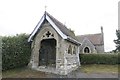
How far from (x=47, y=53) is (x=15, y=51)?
5.25 meters

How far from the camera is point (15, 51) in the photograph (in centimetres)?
1728

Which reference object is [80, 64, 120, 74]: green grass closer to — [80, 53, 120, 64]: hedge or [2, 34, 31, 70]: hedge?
[80, 53, 120, 64]: hedge

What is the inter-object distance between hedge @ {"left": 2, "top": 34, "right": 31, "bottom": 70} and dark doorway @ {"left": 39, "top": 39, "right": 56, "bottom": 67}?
2.13m

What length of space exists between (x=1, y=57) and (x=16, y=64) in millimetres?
2297

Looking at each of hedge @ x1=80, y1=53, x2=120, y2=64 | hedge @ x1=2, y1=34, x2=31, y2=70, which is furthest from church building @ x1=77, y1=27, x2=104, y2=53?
hedge @ x1=2, y1=34, x2=31, y2=70

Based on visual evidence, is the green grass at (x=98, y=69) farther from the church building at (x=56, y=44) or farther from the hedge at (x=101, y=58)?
the hedge at (x=101, y=58)

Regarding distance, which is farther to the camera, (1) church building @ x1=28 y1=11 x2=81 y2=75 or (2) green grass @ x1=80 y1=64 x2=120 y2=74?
(2) green grass @ x1=80 y1=64 x2=120 y2=74

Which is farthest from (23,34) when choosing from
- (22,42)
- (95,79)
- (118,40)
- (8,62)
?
(118,40)

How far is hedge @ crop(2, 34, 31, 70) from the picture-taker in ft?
53.5

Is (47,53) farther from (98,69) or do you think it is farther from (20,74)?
(98,69)

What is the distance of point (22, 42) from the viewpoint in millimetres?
18641

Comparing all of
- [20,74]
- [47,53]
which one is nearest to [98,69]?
[47,53]

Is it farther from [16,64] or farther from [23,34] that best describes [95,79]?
[23,34]

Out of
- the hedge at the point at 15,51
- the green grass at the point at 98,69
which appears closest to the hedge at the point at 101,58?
the green grass at the point at 98,69
